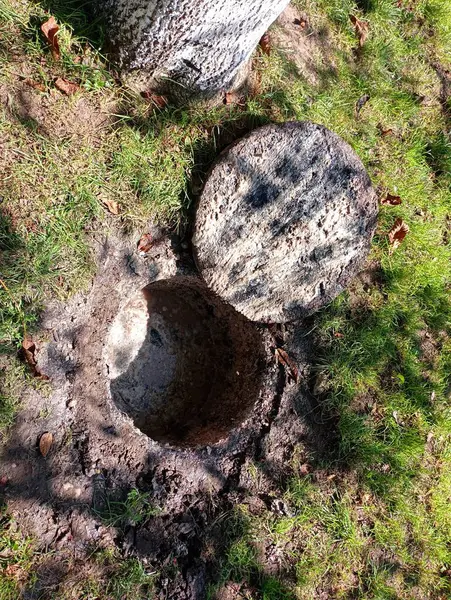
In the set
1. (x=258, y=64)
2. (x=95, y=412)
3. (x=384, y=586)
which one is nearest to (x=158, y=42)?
(x=258, y=64)

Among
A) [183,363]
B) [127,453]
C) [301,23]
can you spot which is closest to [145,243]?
[183,363]

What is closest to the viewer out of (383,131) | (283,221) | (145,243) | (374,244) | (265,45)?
(145,243)

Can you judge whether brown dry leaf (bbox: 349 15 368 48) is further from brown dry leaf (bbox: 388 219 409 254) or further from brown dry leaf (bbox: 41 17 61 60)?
brown dry leaf (bbox: 41 17 61 60)

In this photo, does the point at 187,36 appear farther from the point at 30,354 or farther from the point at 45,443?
the point at 45,443

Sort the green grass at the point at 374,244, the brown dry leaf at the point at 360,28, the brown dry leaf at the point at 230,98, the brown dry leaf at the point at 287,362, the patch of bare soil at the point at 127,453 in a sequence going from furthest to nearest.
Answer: the brown dry leaf at the point at 360,28 < the brown dry leaf at the point at 287,362 < the brown dry leaf at the point at 230,98 < the green grass at the point at 374,244 < the patch of bare soil at the point at 127,453

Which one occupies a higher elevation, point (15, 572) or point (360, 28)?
point (360, 28)

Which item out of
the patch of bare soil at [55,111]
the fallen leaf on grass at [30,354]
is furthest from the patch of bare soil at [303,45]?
the fallen leaf on grass at [30,354]

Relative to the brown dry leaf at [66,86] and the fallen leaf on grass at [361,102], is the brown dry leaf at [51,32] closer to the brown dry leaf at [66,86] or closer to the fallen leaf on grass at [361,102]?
the brown dry leaf at [66,86]
